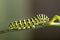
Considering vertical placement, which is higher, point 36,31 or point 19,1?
point 19,1

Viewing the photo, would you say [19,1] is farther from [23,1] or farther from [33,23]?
[33,23]

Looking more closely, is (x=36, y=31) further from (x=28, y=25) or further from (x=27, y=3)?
(x=28, y=25)

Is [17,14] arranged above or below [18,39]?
above

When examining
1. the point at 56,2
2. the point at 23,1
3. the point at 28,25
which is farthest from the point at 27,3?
the point at 28,25

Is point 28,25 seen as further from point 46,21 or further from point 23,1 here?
point 23,1

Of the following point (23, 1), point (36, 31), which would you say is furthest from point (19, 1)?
point (36, 31)

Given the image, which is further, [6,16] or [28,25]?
[6,16]

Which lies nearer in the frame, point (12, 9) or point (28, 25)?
point (28, 25)
